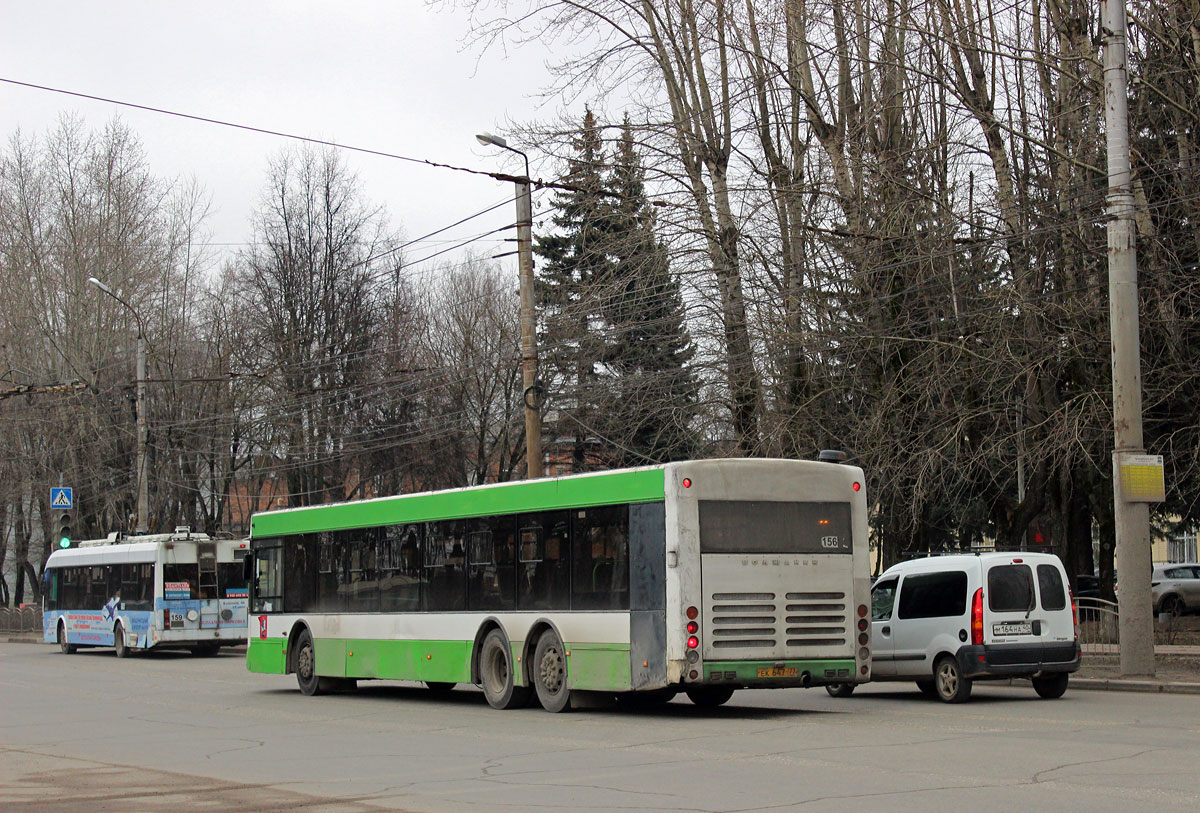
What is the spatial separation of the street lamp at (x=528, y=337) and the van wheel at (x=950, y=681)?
822 centimetres

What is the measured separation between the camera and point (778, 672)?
50.8ft

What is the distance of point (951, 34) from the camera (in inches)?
922

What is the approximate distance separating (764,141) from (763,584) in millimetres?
16254

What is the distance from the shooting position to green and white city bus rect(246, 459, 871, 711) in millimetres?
15359

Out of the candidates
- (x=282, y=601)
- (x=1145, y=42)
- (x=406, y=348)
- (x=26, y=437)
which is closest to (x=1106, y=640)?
(x=1145, y=42)

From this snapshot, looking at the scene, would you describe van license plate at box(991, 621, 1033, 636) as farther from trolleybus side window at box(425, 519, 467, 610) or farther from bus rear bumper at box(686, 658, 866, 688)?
trolleybus side window at box(425, 519, 467, 610)

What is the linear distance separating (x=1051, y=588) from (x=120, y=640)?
26.2m

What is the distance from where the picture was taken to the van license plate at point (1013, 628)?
17.1m

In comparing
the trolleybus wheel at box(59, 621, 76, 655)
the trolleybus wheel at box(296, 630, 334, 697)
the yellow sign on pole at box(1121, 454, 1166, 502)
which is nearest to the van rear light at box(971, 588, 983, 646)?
the yellow sign on pole at box(1121, 454, 1166, 502)

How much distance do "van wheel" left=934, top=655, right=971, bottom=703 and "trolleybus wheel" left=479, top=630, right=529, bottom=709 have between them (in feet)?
17.0

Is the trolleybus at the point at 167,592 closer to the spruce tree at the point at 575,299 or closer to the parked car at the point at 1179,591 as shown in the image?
the spruce tree at the point at 575,299

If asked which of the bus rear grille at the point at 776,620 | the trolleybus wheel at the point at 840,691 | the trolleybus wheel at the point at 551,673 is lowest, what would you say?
the trolleybus wheel at the point at 840,691

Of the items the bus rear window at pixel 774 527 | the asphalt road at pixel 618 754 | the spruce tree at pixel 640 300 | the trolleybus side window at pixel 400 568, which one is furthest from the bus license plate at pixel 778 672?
the spruce tree at pixel 640 300

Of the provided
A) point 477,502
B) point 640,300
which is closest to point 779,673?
point 477,502
